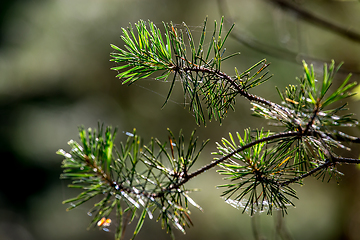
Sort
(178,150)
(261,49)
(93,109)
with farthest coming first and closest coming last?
1. (93,109)
2. (261,49)
3. (178,150)

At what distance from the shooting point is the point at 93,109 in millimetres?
1653

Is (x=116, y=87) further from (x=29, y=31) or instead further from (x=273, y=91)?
(x=273, y=91)

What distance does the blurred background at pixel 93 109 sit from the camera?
1.53 meters

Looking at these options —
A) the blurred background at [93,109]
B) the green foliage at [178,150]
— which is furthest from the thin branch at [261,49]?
the green foliage at [178,150]

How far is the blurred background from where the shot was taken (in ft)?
5.02

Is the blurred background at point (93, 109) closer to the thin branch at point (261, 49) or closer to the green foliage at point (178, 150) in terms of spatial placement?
the thin branch at point (261, 49)

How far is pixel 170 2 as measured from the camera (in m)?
1.60

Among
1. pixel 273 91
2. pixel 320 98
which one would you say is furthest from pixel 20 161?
pixel 320 98

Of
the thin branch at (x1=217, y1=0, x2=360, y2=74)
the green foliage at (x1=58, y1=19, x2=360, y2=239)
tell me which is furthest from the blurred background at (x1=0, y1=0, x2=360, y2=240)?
the green foliage at (x1=58, y1=19, x2=360, y2=239)

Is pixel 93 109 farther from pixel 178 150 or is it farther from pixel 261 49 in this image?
pixel 178 150

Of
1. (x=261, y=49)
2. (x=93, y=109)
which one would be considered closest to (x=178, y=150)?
(x=261, y=49)

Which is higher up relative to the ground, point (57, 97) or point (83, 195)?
point (57, 97)

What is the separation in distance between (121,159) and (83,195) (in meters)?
0.04

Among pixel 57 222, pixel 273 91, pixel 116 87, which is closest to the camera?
pixel 273 91
